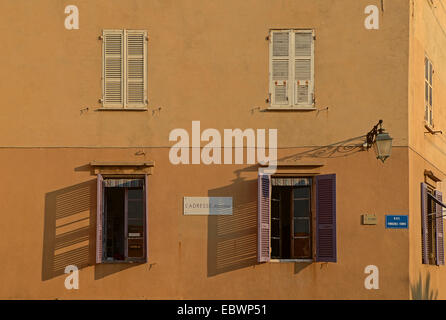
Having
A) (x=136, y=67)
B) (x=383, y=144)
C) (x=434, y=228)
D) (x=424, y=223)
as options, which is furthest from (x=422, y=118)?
(x=136, y=67)

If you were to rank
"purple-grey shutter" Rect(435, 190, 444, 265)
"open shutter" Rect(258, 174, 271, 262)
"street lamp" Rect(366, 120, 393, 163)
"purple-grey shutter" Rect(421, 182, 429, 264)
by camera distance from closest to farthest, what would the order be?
"street lamp" Rect(366, 120, 393, 163), "open shutter" Rect(258, 174, 271, 262), "purple-grey shutter" Rect(421, 182, 429, 264), "purple-grey shutter" Rect(435, 190, 444, 265)

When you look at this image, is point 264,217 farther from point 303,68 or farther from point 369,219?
point 303,68

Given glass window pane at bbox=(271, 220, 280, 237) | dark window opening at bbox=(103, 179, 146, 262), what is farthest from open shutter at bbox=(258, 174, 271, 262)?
dark window opening at bbox=(103, 179, 146, 262)

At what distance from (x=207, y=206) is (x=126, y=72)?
273 cm

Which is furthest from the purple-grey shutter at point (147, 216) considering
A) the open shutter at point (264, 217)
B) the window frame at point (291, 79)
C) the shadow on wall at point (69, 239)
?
the window frame at point (291, 79)

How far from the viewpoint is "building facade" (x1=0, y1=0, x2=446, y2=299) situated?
18328 millimetres

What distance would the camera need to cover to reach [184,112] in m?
18.6

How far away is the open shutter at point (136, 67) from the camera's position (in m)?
18.6

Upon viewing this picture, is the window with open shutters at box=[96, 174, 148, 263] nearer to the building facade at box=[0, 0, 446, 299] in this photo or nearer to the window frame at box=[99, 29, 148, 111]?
the building facade at box=[0, 0, 446, 299]

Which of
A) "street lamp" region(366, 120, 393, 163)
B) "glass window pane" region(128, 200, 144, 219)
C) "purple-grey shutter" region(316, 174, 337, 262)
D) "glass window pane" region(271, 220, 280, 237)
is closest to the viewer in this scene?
"street lamp" region(366, 120, 393, 163)

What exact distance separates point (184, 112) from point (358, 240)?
12.2ft

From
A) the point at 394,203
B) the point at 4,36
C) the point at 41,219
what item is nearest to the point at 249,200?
the point at 394,203

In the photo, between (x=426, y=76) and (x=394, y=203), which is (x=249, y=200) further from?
(x=426, y=76)

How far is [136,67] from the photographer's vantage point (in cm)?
1870
